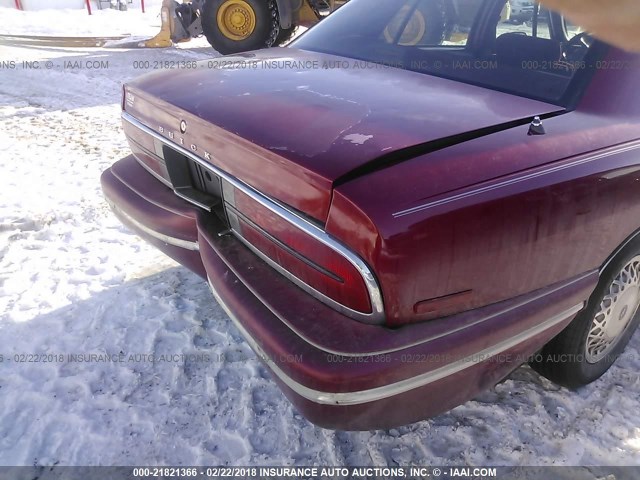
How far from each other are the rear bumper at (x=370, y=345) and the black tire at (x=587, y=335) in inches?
7.3

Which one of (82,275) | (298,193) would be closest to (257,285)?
(298,193)

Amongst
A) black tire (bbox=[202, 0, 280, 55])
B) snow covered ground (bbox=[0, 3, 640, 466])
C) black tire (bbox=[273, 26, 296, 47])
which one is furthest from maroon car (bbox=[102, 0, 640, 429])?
black tire (bbox=[273, 26, 296, 47])

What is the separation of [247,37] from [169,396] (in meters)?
7.95

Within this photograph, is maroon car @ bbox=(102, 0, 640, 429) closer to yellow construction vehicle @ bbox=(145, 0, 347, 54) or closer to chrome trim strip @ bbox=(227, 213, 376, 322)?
chrome trim strip @ bbox=(227, 213, 376, 322)

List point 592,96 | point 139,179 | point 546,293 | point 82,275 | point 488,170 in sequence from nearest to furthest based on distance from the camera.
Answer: point 488,170
point 546,293
point 592,96
point 139,179
point 82,275

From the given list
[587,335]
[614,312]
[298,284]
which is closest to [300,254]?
[298,284]

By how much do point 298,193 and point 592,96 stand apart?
116 cm

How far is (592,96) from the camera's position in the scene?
186 centimetres

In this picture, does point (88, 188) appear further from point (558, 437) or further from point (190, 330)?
point (558, 437)

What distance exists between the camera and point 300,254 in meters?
1.61

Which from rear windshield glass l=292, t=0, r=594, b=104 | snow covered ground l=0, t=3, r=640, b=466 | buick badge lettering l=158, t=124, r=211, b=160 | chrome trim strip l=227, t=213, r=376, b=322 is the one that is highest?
rear windshield glass l=292, t=0, r=594, b=104

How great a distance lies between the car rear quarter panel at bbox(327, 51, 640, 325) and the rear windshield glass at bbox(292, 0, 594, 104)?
0.22m

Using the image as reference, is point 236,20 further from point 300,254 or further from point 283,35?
point 300,254

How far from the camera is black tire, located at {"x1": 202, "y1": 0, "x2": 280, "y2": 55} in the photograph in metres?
8.84
